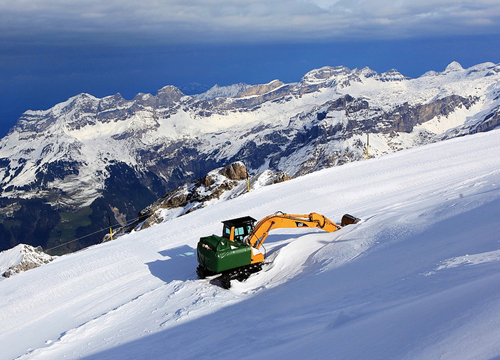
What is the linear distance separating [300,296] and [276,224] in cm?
388

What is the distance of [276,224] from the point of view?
13.0 meters

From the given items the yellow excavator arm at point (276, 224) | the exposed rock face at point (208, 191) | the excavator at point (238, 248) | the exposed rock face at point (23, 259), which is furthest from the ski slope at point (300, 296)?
the exposed rock face at point (208, 191)

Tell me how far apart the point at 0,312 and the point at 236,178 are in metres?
31.7

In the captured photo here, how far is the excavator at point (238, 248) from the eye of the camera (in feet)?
39.2

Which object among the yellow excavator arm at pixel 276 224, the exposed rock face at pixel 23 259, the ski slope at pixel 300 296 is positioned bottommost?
the exposed rock face at pixel 23 259

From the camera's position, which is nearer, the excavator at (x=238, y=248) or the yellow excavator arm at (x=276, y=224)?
the excavator at (x=238, y=248)

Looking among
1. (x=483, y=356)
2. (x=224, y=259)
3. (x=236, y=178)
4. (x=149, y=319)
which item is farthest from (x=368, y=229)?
(x=236, y=178)

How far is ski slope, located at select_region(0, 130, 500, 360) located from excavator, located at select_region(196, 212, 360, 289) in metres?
0.41

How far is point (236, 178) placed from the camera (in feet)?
146

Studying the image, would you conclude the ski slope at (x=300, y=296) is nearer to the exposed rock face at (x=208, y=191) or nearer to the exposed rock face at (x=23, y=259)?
the exposed rock face at (x=23, y=259)

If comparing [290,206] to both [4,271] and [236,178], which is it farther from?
[4,271]

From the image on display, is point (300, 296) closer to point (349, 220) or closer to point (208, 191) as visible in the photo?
point (349, 220)

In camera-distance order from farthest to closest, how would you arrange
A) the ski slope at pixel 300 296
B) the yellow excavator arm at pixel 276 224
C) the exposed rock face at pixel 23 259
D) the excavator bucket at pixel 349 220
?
the exposed rock face at pixel 23 259
the excavator bucket at pixel 349 220
the yellow excavator arm at pixel 276 224
the ski slope at pixel 300 296

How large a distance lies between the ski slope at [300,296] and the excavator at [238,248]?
41cm
